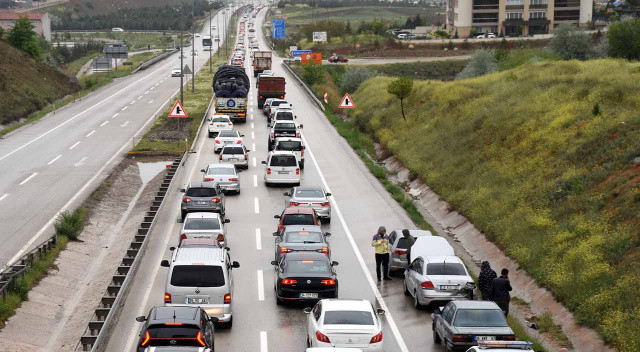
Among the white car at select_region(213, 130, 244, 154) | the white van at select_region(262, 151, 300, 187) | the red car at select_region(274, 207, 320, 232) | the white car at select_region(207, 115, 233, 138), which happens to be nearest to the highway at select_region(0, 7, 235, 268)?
the white car at select_region(207, 115, 233, 138)

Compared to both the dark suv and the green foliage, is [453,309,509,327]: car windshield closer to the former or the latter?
the dark suv

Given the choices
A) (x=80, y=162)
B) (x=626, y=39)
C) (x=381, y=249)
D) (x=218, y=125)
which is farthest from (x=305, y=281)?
(x=626, y=39)

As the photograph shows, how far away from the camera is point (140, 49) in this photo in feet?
591

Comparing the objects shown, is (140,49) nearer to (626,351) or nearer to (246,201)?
(246,201)

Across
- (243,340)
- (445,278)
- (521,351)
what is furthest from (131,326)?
(521,351)

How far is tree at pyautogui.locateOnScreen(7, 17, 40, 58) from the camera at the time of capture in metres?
92.8

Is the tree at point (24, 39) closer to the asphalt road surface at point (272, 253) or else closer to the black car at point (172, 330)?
the asphalt road surface at point (272, 253)

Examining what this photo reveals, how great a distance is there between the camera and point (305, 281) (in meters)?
22.2

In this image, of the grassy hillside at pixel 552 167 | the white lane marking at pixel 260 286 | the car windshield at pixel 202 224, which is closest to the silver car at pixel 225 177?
the grassy hillside at pixel 552 167

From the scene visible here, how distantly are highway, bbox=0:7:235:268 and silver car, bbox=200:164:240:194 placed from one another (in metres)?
5.59

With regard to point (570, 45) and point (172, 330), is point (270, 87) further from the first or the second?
point (172, 330)

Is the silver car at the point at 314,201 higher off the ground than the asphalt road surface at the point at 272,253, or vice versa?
the silver car at the point at 314,201

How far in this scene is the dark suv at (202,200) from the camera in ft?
107

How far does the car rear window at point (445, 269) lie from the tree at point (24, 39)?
78.4 metres
